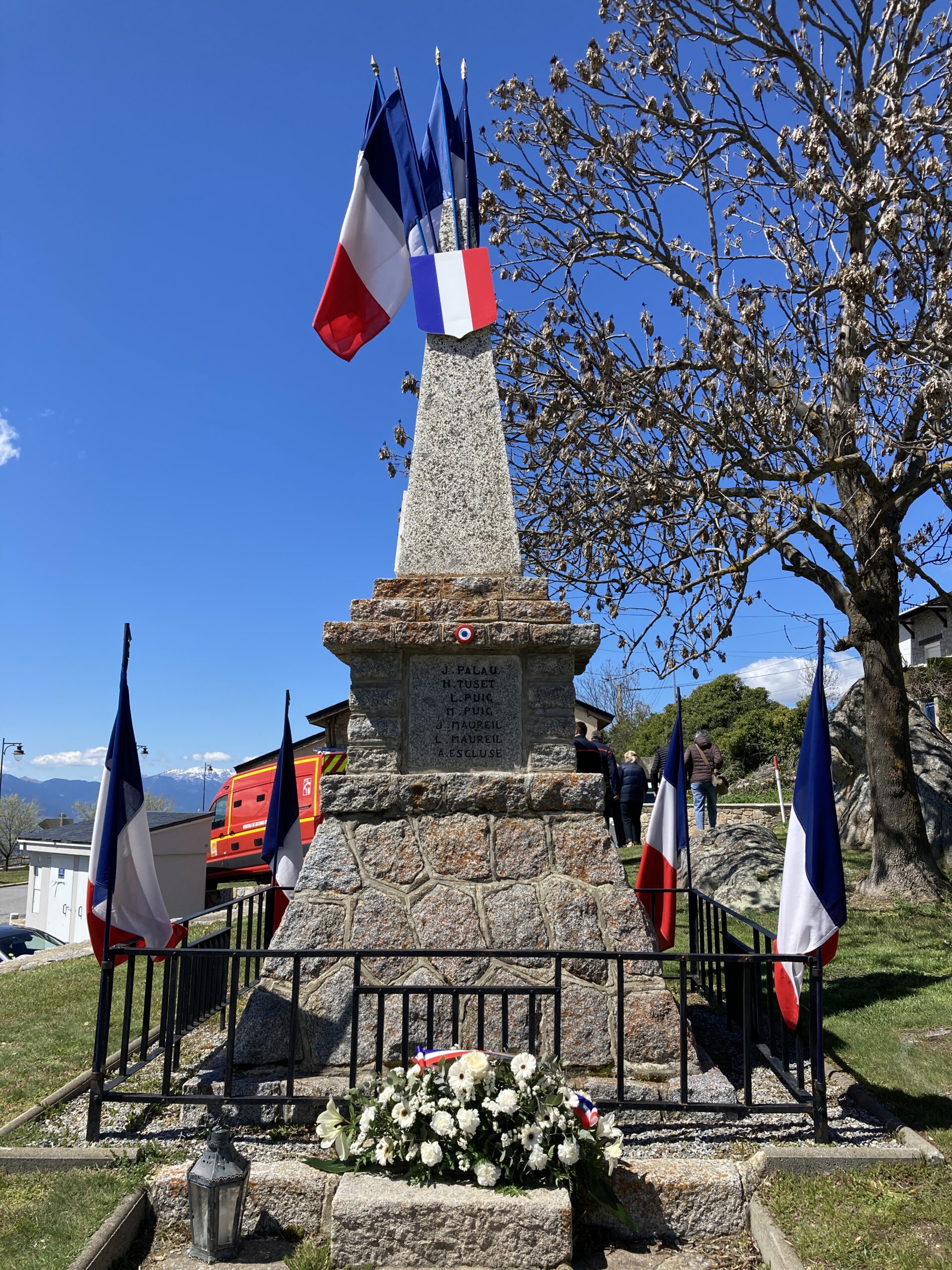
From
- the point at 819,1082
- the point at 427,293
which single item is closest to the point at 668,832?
the point at 819,1082

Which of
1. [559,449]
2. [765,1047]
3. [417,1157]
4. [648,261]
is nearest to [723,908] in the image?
[765,1047]

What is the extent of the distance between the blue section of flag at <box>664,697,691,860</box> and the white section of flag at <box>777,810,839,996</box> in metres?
1.48

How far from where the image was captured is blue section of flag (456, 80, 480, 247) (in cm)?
637

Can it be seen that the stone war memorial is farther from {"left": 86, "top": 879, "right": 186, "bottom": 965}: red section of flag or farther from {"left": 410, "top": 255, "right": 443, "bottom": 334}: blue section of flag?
{"left": 410, "top": 255, "right": 443, "bottom": 334}: blue section of flag

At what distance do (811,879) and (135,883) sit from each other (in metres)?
3.43

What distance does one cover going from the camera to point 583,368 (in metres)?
10.0

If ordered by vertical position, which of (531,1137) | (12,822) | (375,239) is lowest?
(531,1137)

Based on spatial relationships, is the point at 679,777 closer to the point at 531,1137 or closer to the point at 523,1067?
the point at 523,1067

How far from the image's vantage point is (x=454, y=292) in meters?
6.11

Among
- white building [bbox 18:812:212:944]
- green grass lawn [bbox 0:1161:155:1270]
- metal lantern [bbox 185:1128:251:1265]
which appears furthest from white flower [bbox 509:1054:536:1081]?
white building [bbox 18:812:212:944]

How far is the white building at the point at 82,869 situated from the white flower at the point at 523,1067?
37.5 ft

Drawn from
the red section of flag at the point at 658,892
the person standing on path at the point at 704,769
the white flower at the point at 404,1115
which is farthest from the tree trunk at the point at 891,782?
the white flower at the point at 404,1115

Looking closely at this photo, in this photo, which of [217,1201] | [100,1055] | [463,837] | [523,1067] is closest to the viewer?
[217,1201]

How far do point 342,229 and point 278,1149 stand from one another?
17.9 ft
